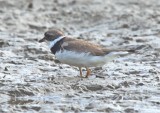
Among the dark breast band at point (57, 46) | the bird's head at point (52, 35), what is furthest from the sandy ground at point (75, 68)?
the bird's head at point (52, 35)

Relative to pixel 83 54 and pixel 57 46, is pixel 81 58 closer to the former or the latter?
pixel 83 54

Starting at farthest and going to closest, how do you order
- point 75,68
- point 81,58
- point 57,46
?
point 75,68 < point 57,46 < point 81,58

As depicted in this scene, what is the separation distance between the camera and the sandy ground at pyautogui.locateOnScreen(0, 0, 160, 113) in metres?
7.95

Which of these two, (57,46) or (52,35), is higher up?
(52,35)

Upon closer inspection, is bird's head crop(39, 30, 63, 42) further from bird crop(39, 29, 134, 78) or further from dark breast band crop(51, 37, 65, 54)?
bird crop(39, 29, 134, 78)

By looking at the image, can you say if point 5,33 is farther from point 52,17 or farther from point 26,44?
point 52,17

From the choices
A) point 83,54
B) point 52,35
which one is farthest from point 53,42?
point 83,54

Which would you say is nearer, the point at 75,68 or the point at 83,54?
the point at 83,54

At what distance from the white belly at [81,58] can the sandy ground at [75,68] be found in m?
0.28

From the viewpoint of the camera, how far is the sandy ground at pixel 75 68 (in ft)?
26.1

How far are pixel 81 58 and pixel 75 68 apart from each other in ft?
3.93

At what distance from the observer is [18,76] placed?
A: 955cm

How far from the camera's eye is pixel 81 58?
9.10 m

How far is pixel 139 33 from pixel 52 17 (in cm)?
296
